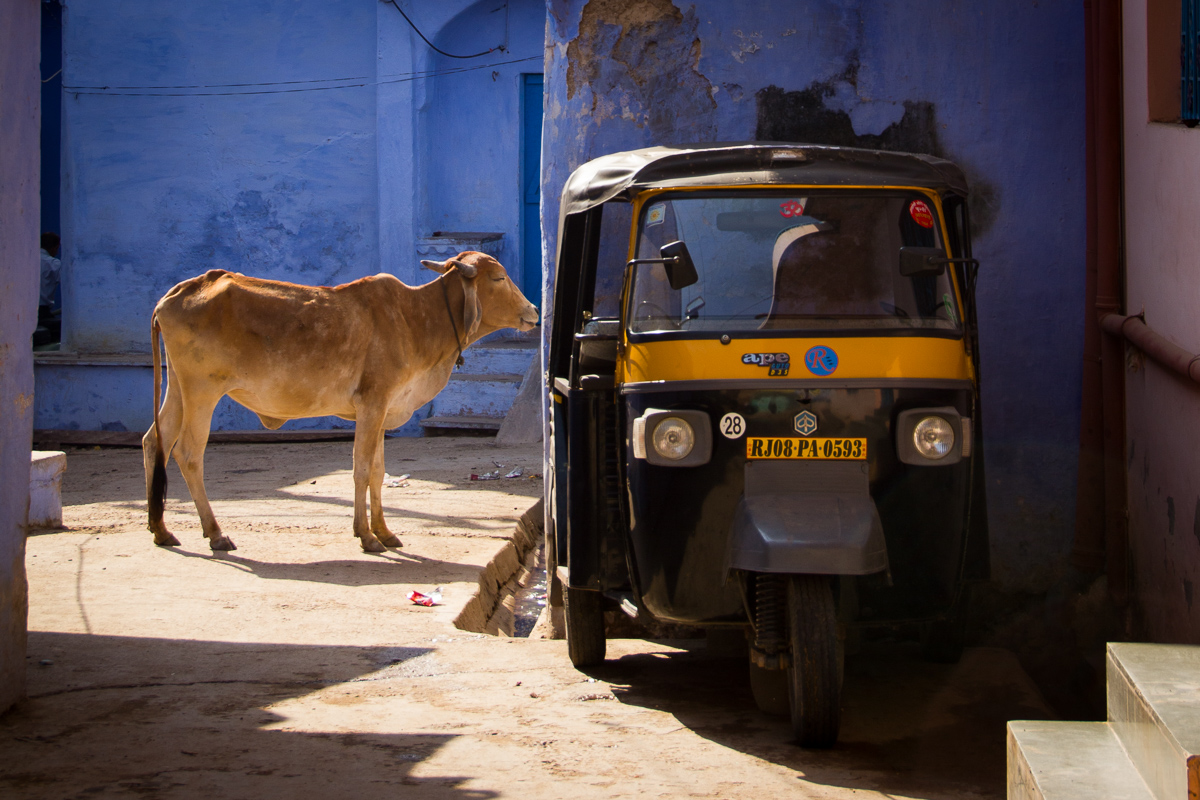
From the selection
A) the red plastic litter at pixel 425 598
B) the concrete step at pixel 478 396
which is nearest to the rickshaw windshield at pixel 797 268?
the red plastic litter at pixel 425 598

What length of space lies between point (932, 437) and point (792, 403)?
1.60 feet

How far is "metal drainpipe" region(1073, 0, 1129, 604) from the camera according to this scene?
5477mm

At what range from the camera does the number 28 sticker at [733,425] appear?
3.89 m

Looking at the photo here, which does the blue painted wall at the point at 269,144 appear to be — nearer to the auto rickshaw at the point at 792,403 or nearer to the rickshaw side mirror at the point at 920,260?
the auto rickshaw at the point at 792,403

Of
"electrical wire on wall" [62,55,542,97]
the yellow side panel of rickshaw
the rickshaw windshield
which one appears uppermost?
"electrical wire on wall" [62,55,542,97]

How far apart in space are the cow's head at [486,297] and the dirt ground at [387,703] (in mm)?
1884

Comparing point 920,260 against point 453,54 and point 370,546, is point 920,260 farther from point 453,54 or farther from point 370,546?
point 453,54

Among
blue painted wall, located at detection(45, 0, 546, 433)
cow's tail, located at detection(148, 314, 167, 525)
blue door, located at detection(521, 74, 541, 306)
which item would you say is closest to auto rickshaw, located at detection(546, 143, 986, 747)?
cow's tail, located at detection(148, 314, 167, 525)

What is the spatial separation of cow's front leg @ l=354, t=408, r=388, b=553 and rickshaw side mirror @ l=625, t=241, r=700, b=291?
411 centimetres

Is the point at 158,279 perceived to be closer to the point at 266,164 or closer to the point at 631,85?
the point at 266,164

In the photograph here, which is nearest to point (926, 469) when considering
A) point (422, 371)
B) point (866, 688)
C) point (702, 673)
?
point (866, 688)

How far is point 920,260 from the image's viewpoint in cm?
392

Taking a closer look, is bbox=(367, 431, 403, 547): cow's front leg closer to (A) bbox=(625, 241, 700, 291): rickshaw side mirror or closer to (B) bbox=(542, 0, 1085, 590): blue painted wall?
(B) bbox=(542, 0, 1085, 590): blue painted wall

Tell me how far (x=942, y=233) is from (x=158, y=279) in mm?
12938
